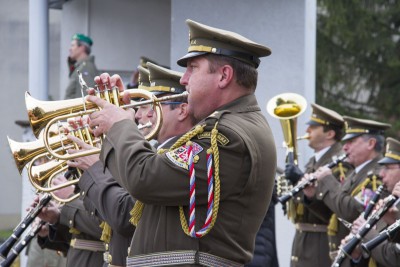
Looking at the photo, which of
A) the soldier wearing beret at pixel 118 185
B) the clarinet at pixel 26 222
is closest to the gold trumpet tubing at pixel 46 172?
the soldier wearing beret at pixel 118 185

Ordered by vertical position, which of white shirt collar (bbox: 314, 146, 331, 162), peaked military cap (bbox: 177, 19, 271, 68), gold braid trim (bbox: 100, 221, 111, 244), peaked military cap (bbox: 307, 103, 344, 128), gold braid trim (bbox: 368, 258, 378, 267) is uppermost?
peaked military cap (bbox: 177, 19, 271, 68)

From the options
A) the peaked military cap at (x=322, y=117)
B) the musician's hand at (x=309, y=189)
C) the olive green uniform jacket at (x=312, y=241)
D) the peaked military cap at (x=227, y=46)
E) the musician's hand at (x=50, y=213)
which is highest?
the peaked military cap at (x=227, y=46)

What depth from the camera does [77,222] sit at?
299 inches

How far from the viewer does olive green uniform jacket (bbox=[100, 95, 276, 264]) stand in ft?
15.9

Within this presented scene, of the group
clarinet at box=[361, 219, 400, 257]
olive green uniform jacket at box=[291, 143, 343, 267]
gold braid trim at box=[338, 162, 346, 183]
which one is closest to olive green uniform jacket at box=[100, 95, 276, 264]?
clarinet at box=[361, 219, 400, 257]

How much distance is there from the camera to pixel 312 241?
34.8ft

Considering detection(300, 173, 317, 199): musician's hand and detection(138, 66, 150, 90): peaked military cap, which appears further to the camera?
detection(300, 173, 317, 199): musician's hand

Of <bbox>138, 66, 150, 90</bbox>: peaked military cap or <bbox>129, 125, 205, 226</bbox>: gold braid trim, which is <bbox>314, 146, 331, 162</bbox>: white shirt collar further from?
<bbox>129, 125, 205, 226</bbox>: gold braid trim

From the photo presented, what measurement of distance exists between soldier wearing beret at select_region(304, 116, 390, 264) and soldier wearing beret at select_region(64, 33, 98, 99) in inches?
123

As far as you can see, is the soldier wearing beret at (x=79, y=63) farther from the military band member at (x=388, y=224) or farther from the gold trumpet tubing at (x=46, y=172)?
the gold trumpet tubing at (x=46, y=172)

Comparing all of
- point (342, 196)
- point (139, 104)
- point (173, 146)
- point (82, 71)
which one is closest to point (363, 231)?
point (342, 196)

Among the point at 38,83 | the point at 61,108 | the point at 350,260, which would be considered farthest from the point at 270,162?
the point at 38,83

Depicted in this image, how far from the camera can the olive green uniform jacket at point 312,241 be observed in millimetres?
10555

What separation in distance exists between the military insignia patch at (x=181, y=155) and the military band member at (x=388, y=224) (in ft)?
11.2
